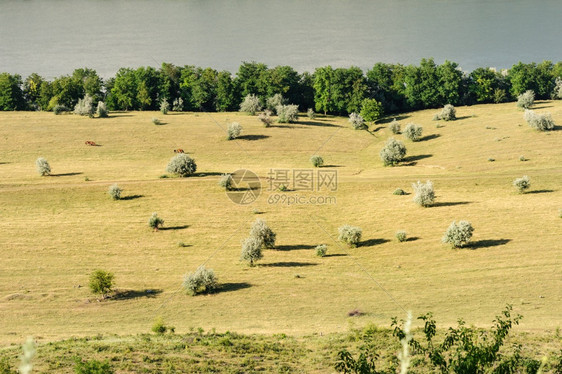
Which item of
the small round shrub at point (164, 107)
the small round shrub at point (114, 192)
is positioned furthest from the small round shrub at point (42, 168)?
the small round shrub at point (164, 107)

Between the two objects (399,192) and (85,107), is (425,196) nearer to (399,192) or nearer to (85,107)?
(399,192)

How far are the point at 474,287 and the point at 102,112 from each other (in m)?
89.1

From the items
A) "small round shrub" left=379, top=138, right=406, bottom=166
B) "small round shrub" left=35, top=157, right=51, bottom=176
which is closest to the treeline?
"small round shrub" left=379, top=138, right=406, bottom=166

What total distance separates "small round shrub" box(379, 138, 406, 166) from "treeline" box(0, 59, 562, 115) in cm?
3896

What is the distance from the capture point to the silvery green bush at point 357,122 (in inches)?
4456

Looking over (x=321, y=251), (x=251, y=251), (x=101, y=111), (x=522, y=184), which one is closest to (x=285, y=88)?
(x=101, y=111)

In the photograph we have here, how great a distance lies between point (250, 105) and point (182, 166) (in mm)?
44481

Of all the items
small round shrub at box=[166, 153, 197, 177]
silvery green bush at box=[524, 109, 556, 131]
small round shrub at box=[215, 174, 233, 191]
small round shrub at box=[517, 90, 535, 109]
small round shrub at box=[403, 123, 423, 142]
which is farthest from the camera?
small round shrub at box=[517, 90, 535, 109]

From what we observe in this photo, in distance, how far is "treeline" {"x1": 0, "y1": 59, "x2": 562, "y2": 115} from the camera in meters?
122

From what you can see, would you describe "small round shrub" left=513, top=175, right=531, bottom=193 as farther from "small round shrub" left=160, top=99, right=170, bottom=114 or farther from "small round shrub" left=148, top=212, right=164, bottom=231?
"small round shrub" left=160, top=99, right=170, bottom=114

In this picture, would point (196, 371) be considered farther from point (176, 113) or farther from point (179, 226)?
point (176, 113)

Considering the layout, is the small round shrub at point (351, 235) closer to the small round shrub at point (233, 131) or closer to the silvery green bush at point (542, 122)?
the small round shrub at point (233, 131)

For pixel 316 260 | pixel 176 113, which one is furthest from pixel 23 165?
pixel 316 260

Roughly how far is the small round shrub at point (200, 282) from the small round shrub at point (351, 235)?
15.7 meters
